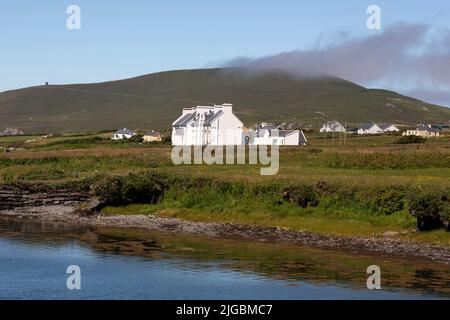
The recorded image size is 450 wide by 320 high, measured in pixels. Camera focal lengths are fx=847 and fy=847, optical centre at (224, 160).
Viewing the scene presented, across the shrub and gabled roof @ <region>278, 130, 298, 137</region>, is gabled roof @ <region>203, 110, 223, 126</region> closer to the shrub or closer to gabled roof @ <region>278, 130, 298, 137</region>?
gabled roof @ <region>278, 130, 298, 137</region>

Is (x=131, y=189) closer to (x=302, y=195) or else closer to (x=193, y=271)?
(x=302, y=195)

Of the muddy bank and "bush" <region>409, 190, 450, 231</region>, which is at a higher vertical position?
"bush" <region>409, 190, 450, 231</region>

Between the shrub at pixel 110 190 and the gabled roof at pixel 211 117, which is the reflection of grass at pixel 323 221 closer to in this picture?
the shrub at pixel 110 190

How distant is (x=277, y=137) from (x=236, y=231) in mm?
80991

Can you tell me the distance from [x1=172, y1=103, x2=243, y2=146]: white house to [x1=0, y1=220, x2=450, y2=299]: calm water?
A: 66909 millimetres

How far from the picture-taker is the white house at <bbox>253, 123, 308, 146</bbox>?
417ft

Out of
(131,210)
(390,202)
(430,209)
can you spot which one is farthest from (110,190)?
(430,209)

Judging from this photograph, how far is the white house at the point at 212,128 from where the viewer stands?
377ft

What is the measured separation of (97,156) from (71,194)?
2400cm

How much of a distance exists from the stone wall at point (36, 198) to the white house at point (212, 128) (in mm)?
45511

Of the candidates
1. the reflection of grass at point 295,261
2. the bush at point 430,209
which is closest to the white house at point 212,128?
the reflection of grass at point 295,261

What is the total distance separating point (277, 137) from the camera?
130625 mm

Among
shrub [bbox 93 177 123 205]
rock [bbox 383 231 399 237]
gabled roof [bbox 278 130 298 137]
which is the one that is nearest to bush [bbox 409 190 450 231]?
rock [bbox 383 231 399 237]

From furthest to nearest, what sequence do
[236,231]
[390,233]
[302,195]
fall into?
[302,195] < [236,231] < [390,233]
